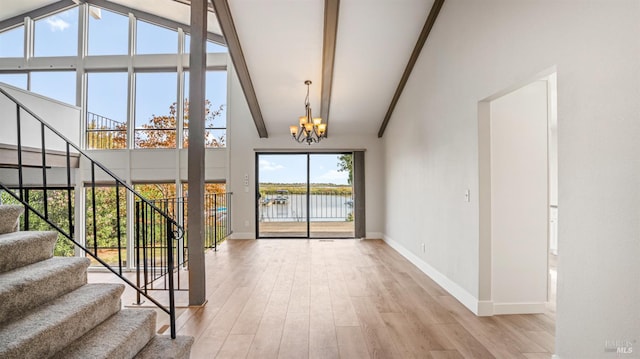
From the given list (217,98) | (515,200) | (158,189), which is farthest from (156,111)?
(515,200)

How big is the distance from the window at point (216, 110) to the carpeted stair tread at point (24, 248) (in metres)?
5.17

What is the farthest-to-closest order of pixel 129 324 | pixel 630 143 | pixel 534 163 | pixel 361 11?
1. pixel 361 11
2. pixel 534 163
3. pixel 129 324
4. pixel 630 143

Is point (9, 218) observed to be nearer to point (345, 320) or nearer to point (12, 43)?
point (345, 320)

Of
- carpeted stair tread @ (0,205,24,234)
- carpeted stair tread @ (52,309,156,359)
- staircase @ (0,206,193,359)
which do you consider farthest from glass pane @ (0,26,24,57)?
carpeted stair tread @ (52,309,156,359)

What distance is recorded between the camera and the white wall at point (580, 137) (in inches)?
60.2

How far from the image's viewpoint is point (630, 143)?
4.95 feet

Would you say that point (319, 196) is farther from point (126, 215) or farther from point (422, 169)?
point (126, 215)

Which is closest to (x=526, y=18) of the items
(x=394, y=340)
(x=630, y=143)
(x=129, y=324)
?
(x=630, y=143)

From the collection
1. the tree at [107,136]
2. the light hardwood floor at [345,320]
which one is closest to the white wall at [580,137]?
the light hardwood floor at [345,320]

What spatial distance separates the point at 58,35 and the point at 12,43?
1105 millimetres

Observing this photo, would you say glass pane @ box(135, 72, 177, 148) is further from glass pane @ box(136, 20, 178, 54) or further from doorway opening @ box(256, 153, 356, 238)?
doorway opening @ box(256, 153, 356, 238)

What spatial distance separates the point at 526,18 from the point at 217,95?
6.35m

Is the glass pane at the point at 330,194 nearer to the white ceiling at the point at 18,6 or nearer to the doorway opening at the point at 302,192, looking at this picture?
the doorway opening at the point at 302,192

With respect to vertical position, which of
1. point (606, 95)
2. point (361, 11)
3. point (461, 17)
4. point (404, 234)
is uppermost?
point (361, 11)
